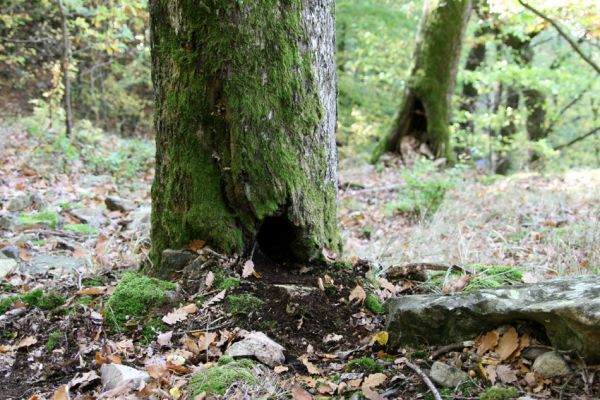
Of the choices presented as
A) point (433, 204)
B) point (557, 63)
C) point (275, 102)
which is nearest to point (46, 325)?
point (275, 102)

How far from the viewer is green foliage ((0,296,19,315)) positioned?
9.91ft

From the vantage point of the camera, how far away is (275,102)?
2908mm

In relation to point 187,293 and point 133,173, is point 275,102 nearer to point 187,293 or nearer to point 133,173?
point 187,293

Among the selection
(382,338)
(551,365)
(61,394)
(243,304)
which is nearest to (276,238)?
(243,304)

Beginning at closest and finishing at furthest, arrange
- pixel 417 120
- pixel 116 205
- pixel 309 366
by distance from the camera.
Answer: pixel 309 366 < pixel 116 205 < pixel 417 120

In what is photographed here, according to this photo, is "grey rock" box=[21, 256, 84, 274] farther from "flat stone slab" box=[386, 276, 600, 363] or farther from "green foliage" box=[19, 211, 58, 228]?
"flat stone slab" box=[386, 276, 600, 363]

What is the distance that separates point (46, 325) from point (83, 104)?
13518 mm

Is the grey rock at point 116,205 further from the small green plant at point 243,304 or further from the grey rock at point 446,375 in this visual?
the grey rock at point 446,375

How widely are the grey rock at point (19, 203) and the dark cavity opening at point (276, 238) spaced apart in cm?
381

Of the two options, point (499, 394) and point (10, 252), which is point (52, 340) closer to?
point (10, 252)

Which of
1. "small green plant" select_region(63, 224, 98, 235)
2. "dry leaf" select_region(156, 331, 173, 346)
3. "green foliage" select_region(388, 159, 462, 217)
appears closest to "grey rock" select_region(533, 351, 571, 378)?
"dry leaf" select_region(156, 331, 173, 346)

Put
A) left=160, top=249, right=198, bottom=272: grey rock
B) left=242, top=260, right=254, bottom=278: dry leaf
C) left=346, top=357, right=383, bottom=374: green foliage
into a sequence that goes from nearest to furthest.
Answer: left=346, top=357, right=383, bottom=374: green foliage, left=242, top=260, right=254, bottom=278: dry leaf, left=160, top=249, right=198, bottom=272: grey rock

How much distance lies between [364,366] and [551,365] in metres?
0.81

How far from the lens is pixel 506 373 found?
197cm
